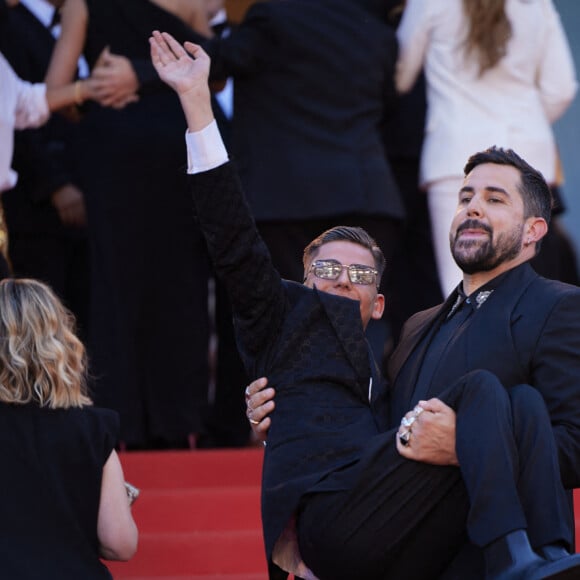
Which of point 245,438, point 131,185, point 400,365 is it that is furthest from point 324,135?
point 400,365

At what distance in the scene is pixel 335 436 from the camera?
3.69m

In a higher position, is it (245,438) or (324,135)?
(324,135)

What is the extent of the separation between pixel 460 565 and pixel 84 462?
0.98m

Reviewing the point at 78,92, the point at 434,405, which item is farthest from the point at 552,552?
the point at 78,92

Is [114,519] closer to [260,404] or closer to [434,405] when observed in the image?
[260,404]

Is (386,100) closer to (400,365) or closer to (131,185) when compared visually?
(131,185)

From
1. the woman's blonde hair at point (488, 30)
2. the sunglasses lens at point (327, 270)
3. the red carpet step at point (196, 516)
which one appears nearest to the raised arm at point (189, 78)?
the sunglasses lens at point (327, 270)

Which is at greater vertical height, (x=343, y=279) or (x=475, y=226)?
(x=475, y=226)

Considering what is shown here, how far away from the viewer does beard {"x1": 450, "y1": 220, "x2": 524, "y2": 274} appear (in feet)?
12.7

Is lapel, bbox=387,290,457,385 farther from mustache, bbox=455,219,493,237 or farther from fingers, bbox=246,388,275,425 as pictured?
fingers, bbox=246,388,275,425

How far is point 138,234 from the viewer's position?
568cm

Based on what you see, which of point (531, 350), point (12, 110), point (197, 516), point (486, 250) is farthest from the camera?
point (12, 110)

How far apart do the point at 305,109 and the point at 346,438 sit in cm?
215

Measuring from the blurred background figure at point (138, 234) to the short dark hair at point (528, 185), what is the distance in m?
1.86
